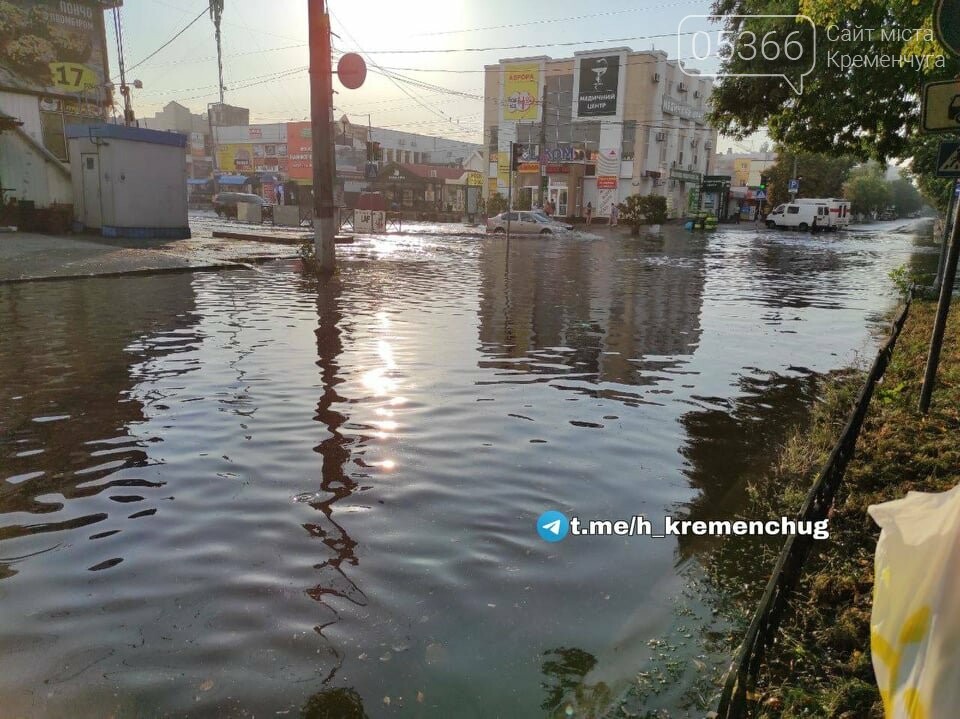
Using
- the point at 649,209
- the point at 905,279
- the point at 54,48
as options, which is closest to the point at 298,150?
the point at 649,209

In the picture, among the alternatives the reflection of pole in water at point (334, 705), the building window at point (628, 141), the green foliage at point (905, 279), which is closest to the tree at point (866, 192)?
the building window at point (628, 141)

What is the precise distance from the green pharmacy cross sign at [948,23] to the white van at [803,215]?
50549 mm

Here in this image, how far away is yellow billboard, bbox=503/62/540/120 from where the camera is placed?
→ 195 ft

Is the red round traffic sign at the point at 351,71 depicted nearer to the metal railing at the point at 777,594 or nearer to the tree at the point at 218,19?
the metal railing at the point at 777,594

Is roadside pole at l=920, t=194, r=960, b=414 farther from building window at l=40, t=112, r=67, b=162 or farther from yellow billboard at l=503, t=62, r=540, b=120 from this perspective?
yellow billboard at l=503, t=62, r=540, b=120

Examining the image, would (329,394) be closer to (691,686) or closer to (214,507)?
(214,507)

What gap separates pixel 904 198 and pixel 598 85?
12987 cm

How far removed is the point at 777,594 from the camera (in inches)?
110

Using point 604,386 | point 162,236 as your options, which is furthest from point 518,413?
point 162,236

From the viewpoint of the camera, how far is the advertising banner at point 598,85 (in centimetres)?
5631

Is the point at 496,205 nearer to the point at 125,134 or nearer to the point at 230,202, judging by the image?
the point at 230,202

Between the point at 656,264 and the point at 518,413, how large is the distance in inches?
685

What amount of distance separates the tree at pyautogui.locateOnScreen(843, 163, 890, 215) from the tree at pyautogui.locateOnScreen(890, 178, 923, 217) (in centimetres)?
2779

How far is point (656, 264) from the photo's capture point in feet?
74.1
